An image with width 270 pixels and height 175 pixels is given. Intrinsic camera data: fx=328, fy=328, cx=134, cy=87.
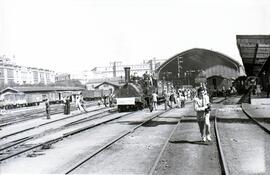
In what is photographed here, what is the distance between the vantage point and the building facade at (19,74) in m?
85.3

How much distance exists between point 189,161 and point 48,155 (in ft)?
13.5

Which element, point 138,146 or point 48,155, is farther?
point 138,146

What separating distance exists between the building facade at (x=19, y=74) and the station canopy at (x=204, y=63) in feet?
130

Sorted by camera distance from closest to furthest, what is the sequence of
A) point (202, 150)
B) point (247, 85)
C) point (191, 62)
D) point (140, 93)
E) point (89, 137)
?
point (202, 150)
point (89, 137)
point (140, 93)
point (247, 85)
point (191, 62)

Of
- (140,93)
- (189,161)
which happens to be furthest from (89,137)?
(140,93)

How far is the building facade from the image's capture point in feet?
280

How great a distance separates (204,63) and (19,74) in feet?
191

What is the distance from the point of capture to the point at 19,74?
9831cm

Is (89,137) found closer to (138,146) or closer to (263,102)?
(138,146)

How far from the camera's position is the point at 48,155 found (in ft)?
31.1

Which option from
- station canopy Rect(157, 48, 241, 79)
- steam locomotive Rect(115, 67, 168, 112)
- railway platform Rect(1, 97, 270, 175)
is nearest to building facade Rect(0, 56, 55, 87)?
station canopy Rect(157, 48, 241, 79)

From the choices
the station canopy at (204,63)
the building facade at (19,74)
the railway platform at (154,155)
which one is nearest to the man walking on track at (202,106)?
the railway platform at (154,155)

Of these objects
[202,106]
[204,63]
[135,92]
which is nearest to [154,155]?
[202,106]

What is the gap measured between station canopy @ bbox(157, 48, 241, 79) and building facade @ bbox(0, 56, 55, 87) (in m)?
39.6
